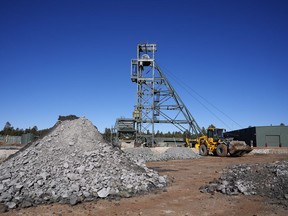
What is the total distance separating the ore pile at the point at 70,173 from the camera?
893cm

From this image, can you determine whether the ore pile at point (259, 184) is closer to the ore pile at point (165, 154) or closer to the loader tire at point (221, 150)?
the ore pile at point (165, 154)

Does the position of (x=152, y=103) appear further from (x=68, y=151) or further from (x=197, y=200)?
(x=197, y=200)

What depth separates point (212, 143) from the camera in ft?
91.7

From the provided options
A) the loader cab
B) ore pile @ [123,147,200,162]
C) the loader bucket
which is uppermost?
the loader cab

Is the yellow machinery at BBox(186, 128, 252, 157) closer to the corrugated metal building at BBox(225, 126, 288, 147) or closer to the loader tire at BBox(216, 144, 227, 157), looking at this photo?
the loader tire at BBox(216, 144, 227, 157)

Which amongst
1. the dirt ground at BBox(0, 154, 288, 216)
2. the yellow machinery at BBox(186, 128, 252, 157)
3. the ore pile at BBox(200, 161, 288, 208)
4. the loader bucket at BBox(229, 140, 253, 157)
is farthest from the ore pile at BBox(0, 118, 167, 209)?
the yellow machinery at BBox(186, 128, 252, 157)

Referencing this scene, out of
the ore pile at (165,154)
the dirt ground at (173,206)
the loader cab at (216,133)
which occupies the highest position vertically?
the loader cab at (216,133)

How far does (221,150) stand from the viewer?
2645 cm

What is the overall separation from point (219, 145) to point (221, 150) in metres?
0.51

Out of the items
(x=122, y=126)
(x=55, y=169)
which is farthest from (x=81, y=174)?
(x=122, y=126)

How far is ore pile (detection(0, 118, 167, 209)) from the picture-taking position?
8.93 m

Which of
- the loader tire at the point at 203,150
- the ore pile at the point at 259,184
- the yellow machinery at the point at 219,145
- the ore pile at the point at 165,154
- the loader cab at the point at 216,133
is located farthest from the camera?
the loader tire at the point at 203,150

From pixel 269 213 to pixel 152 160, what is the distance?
658 inches

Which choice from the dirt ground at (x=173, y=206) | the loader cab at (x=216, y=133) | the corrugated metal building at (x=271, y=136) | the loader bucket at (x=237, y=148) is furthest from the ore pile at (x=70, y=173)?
the corrugated metal building at (x=271, y=136)
